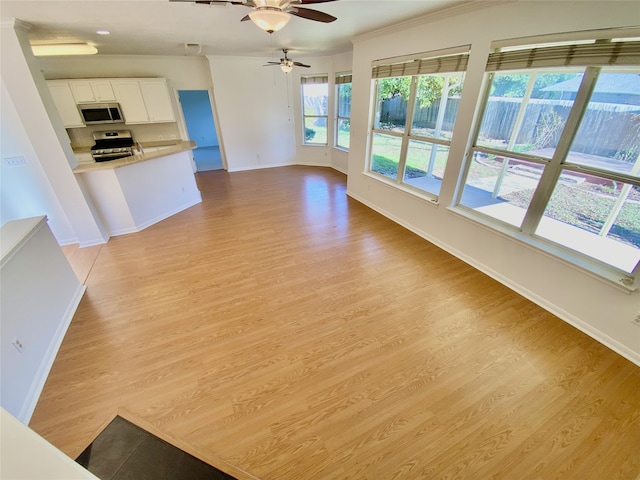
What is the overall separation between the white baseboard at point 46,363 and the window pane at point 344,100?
626 centimetres

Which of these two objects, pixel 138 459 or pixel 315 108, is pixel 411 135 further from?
pixel 138 459

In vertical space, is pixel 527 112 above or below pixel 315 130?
above

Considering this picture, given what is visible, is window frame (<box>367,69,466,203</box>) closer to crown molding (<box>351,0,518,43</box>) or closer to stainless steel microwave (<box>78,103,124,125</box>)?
crown molding (<box>351,0,518,43</box>)

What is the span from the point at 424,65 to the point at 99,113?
646 centimetres

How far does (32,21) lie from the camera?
2.87 metres

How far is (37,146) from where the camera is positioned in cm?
319

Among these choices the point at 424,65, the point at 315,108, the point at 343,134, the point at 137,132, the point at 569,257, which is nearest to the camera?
the point at 569,257

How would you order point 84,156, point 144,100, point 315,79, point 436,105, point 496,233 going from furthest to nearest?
point 315,79, point 144,100, point 84,156, point 436,105, point 496,233

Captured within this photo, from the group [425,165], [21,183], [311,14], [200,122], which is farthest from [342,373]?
[200,122]

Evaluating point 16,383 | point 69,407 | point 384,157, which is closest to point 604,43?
point 384,157

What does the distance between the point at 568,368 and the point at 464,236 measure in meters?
1.63

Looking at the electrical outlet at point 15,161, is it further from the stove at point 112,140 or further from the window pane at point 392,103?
the window pane at point 392,103

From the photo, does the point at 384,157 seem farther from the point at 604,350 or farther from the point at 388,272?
the point at 604,350

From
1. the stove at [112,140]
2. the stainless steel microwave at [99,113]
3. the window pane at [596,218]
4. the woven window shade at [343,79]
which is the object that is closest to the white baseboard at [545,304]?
the window pane at [596,218]
